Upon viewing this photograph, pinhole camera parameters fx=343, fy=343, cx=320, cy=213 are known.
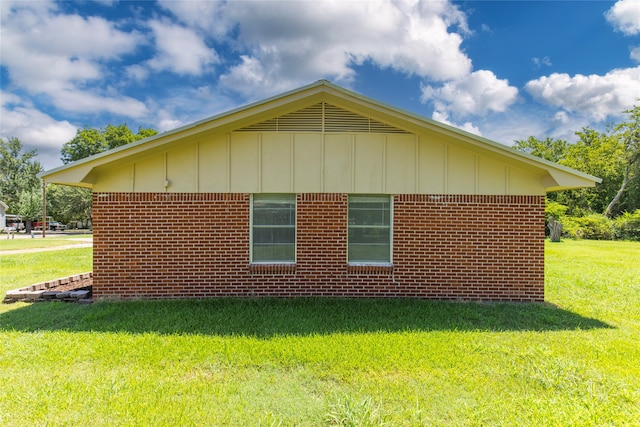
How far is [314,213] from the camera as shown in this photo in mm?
6918

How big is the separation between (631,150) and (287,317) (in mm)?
44214

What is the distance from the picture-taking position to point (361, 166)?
22.6 ft

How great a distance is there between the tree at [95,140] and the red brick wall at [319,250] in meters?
49.9

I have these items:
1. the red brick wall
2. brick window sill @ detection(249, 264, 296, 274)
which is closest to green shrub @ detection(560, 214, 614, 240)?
the red brick wall

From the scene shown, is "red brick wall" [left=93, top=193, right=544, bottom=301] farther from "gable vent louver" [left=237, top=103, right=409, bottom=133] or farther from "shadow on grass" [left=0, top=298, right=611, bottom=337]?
"gable vent louver" [left=237, top=103, right=409, bottom=133]

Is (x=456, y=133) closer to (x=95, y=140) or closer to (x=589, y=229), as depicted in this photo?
(x=589, y=229)

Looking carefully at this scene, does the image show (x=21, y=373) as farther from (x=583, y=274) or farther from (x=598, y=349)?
(x=583, y=274)

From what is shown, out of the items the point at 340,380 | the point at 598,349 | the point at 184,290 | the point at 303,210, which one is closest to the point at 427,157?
the point at 303,210

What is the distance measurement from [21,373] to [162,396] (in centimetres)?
190

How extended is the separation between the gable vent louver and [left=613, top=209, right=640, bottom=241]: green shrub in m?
29.7

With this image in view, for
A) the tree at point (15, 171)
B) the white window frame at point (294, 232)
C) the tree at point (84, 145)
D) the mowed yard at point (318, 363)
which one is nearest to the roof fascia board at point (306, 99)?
the white window frame at point (294, 232)

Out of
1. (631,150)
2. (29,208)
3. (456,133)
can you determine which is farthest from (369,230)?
(29,208)

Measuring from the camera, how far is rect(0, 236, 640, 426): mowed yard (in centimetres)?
321

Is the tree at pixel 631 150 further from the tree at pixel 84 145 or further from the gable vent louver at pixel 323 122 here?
the tree at pixel 84 145
